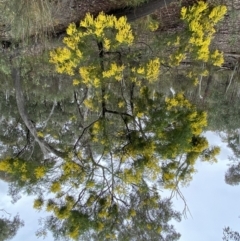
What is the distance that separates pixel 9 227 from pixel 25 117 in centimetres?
222

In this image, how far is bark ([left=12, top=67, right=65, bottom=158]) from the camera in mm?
5891

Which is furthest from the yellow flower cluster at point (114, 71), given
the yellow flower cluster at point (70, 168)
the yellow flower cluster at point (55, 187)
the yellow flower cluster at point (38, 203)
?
the yellow flower cluster at point (38, 203)

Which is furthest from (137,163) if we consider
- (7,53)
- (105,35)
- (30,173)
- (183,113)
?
(7,53)

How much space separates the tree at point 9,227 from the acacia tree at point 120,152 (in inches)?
43.1

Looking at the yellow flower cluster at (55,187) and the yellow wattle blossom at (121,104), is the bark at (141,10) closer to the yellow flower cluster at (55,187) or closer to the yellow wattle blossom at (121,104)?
the yellow wattle blossom at (121,104)

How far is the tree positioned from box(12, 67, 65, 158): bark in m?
1.61

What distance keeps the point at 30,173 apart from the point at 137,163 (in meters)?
1.55

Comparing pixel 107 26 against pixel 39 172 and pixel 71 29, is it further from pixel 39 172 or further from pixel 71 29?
pixel 39 172

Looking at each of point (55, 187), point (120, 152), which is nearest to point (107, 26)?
point (120, 152)

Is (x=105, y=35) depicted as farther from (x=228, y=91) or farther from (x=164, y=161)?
(x=228, y=91)

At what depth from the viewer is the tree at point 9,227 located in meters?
6.81

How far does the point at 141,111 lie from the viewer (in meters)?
5.65

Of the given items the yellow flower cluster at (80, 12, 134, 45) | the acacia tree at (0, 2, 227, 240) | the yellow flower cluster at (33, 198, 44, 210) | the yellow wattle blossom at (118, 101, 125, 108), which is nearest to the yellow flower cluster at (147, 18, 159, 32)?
the acacia tree at (0, 2, 227, 240)

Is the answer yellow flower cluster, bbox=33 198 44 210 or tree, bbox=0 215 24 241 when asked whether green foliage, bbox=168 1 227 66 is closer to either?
yellow flower cluster, bbox=33 198 44 210
